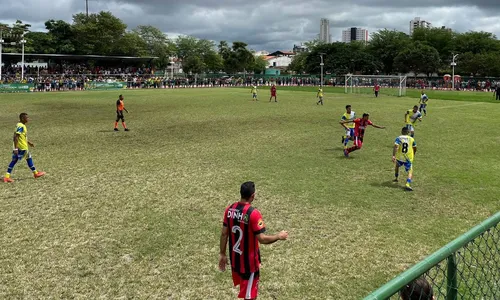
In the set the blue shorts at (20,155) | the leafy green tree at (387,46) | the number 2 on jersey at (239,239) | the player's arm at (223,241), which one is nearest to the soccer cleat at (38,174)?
the blue shorts at (20,155)

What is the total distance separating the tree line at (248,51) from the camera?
251ft

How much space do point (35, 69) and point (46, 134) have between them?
5708 centimetres

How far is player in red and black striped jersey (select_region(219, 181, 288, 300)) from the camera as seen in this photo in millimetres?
4566

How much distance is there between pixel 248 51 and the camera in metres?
100

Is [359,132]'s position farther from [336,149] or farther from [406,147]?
[406,147]

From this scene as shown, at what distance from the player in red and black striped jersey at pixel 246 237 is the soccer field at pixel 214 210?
51.7 inches

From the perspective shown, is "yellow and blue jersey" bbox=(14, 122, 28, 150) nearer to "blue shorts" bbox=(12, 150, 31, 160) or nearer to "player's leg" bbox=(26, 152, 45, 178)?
"blue shorts" bbox=(12, 150, 31, 160)

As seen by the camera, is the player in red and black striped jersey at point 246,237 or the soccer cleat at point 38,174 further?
the soccer cleat at point 38,174

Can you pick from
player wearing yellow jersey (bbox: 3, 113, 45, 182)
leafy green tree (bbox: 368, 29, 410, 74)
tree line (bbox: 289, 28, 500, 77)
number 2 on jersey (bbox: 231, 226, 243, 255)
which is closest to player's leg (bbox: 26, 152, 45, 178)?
player wearing yellow jersey (bbox: 3, 113, 45, 182)

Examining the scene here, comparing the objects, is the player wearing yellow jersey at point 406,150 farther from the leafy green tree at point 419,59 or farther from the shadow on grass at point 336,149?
the leafy green tree at point 419,59

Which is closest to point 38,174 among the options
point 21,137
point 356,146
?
point 21,137

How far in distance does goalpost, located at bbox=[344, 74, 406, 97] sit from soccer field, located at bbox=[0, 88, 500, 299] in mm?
35235

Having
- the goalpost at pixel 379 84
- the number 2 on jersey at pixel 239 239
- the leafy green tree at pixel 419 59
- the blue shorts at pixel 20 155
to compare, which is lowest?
the number 2 on jersey at pixel 239 239

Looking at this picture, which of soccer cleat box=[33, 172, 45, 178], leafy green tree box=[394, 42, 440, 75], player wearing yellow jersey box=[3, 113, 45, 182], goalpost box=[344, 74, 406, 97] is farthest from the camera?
leafy green tree box=[394, 42, 440, 75]
